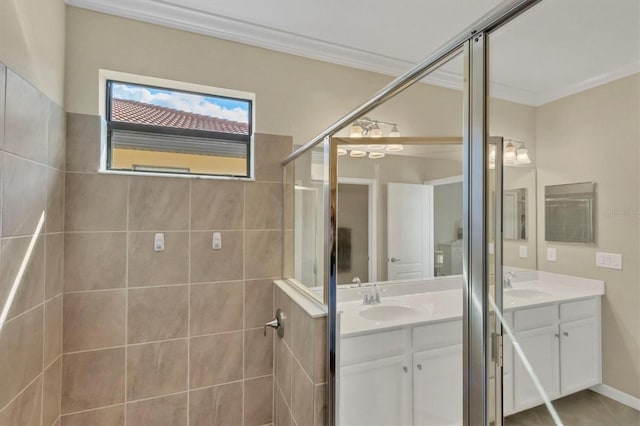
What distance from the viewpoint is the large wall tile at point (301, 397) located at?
154 centimetres

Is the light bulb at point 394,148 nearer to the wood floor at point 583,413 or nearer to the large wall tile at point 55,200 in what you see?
the wood floor at point 583,413

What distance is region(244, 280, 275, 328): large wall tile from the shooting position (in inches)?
85.3

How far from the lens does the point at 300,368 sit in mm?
1677

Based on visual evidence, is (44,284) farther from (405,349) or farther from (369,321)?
Result: (405,349)

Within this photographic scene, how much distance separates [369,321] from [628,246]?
1.42 meters

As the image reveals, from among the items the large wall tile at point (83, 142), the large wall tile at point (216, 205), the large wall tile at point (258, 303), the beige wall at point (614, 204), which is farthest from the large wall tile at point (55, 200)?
the beige wall at point (614, 204)

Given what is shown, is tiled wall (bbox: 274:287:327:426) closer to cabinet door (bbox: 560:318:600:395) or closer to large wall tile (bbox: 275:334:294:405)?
large wall tile (bbox: 275:334:294:405)

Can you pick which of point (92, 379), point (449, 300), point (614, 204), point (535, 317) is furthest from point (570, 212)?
point (92, 379)

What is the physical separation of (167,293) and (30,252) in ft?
2.44

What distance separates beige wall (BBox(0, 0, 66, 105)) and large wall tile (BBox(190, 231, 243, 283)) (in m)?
1.12

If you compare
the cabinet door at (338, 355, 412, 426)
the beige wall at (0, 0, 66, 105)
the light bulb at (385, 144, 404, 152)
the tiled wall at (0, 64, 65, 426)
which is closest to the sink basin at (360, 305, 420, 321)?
the cabinet door at (338, 355, 412, 426)

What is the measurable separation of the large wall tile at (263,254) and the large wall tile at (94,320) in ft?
2.64

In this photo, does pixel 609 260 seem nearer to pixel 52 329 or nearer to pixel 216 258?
pixel 216 258

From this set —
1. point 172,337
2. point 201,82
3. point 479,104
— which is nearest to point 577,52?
point 479,104
